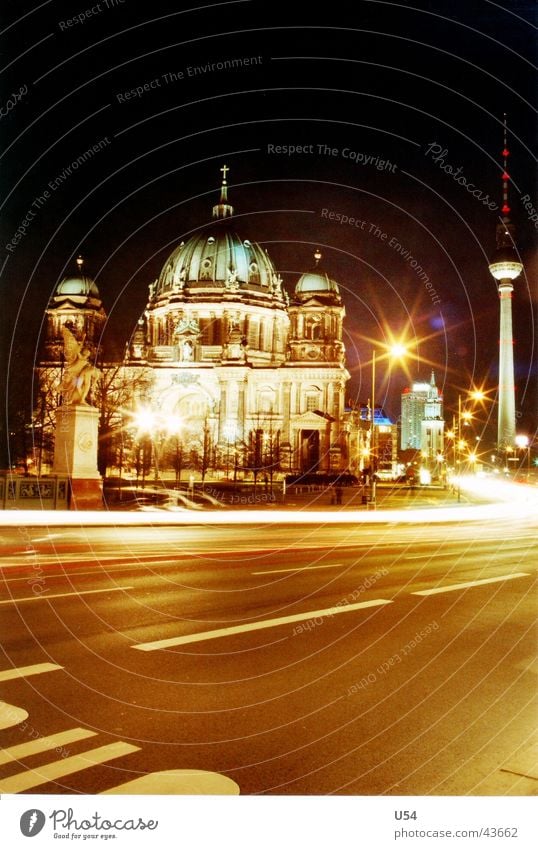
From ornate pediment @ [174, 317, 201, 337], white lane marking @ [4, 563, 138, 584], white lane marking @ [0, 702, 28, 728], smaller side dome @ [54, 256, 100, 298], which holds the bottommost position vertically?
white lane marking @ [4, 563, 138, 584]

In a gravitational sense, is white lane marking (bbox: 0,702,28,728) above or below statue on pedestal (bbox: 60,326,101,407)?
below

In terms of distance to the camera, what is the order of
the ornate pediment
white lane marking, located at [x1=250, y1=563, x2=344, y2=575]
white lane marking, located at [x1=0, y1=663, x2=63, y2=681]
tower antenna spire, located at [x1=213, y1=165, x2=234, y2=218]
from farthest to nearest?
tower antenna spire, located at [x1=213, y1=165, x2=234, y2=218], the ornate pediment, white lane marking, located at [x1=250, y1=563, x2=344, y2=575], white lane marking, located at [x1=0, y1=663, x2=63, y2=681]

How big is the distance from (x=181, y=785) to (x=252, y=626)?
4304 millimetres

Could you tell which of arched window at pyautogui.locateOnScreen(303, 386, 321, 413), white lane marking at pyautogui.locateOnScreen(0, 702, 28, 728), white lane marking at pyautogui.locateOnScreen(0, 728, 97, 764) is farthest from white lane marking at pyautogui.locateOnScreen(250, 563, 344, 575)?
arched window at pyautogui.locateOnScreen(303, 386, 321, 413)

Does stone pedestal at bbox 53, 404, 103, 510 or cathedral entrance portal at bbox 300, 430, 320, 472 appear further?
cathedral entrance portal at bbox 300, 430, 320, 472

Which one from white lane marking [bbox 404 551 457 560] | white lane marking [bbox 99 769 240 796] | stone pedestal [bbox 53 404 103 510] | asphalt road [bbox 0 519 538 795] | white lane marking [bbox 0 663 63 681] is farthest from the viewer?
stone pedestal [bbox 53 404 103 510]

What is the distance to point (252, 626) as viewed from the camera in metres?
9.32

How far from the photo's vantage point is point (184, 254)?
114 metres

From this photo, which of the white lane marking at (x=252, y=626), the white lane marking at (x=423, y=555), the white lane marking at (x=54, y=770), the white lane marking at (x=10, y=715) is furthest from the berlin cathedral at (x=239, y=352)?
the white lane marking at (x=54, y=770)

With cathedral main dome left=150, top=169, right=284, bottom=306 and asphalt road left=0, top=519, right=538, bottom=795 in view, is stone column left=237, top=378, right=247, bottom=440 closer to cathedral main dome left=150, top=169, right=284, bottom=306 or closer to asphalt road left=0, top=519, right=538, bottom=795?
cathedral main dome left=150, top=169, right=284, bottom=306

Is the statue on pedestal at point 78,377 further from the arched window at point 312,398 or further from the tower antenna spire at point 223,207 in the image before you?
the tower antenna spire at point 223,207

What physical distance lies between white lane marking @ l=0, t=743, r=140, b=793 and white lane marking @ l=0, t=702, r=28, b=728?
77cm

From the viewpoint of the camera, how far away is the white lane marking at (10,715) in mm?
5789

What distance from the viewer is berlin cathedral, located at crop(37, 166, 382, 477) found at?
314 feet
